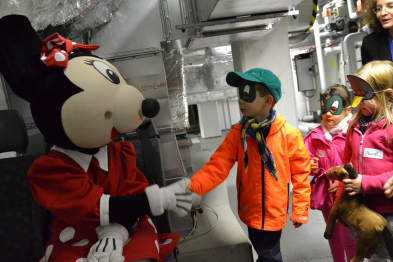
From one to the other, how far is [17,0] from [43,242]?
1603 millimetres

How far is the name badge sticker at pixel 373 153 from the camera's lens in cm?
131

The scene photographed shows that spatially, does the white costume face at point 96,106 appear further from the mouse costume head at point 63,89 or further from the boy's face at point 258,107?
the boy's face at point 258,107

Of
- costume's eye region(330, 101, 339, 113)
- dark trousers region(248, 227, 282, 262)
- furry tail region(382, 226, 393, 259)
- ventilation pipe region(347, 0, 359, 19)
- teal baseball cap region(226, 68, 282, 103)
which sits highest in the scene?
ventilation pipe region(347, 0, 359, 19)

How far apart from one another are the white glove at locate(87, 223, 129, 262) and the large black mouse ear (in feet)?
1.64

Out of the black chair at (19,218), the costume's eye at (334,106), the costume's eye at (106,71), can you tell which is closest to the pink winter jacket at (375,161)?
the costume's eye at (334,106)

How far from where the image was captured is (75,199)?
1062 millimetres

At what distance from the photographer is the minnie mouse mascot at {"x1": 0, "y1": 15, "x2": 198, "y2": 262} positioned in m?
1.07

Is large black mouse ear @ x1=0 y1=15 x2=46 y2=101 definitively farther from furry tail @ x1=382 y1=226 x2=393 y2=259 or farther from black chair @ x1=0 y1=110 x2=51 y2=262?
furry tail @ x1=382 y1=226 x2=393 y2=259

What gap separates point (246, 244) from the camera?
6.23 feet

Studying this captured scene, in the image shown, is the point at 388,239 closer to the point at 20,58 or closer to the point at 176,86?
the point at 20,58

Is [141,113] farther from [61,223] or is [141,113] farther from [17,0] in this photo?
[17,0]

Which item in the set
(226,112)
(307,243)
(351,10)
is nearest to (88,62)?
(307,243)

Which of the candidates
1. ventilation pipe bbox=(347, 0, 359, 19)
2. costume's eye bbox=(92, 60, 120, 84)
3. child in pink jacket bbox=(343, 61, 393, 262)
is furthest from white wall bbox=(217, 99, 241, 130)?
costume's eye bbox=(92, 60, 120, 84)

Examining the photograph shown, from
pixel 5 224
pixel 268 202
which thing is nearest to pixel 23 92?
pixel 5 224
